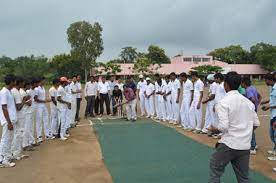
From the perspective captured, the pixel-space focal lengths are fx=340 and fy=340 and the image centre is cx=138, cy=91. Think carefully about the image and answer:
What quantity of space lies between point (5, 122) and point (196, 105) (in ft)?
19.7

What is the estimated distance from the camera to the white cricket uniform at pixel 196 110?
10656 millimetres

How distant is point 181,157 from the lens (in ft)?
24.4

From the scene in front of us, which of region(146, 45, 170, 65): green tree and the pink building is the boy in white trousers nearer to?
the pink building

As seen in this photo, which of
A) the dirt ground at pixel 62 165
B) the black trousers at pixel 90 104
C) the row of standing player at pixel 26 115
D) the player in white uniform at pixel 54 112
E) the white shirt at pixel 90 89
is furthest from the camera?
the black trousers at pixel 90 104

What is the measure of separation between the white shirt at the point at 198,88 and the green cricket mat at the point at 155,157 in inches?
53.7

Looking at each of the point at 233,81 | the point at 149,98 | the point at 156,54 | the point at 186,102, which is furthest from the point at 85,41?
the point at 233,81

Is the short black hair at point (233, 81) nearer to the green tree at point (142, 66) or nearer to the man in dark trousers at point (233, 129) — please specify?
the man in dark trousers at point (233, 129)

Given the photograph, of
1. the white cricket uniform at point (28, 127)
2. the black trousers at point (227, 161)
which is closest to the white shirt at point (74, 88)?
the white cricket uniform at point (28, 127)

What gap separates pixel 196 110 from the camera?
36.1 ft

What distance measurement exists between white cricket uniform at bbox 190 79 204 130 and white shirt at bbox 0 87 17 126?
5.70 metres

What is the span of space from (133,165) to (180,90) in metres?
6.37

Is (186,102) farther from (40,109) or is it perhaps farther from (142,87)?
(142,87)

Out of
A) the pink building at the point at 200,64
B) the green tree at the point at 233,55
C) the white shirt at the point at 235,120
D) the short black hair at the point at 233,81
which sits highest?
the green tree at the point at 233,55

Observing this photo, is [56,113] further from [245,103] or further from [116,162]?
[245,103]
